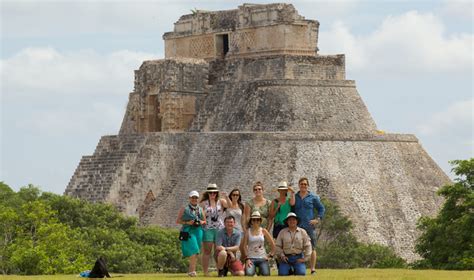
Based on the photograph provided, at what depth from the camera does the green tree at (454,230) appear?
42.6 meters

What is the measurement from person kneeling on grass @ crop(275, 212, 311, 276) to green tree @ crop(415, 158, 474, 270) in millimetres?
10145

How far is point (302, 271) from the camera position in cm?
3069

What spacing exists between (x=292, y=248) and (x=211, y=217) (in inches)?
63.7

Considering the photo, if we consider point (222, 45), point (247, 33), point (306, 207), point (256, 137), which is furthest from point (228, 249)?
point (222, 45)

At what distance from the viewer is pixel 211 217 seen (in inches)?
1220

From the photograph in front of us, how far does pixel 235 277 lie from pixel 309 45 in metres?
32.6

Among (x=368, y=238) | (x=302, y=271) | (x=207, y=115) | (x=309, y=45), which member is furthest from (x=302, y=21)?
(x=302, y=271)

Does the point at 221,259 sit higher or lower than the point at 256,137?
lower

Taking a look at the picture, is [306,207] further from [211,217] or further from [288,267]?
[211,217]

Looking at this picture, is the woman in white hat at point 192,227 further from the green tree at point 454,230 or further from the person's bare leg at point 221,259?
the green tree at point 454,230

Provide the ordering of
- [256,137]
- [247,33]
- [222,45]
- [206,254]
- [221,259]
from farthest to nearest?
[222,45] < [247,33] < [256,137] < [206,254] < [221,259]

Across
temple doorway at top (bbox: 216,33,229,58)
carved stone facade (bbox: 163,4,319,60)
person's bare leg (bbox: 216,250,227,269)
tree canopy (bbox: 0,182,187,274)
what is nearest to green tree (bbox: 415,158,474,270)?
tree canopy (bbox: 0,182,187,274)

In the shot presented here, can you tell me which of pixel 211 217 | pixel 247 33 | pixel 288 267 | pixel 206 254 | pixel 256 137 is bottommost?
pixel 288 267

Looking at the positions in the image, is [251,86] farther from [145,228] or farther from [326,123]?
[145,228]
